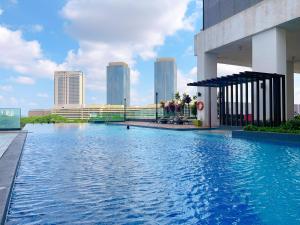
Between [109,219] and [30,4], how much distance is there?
2010 cm

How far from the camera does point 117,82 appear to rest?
180m

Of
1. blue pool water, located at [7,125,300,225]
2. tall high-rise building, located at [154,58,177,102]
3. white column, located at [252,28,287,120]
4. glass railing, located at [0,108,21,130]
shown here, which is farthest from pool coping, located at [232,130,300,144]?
tall high-rise building, located at [154,58,177,102]

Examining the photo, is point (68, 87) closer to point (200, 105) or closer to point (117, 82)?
point (117, 82)

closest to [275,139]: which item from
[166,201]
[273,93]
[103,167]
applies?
[273,93]

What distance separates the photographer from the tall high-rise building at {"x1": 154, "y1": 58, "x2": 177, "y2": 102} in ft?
571

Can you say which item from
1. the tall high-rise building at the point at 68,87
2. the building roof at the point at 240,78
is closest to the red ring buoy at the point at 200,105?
the building roof at the point at 240,78

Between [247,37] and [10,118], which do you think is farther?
[10,118]

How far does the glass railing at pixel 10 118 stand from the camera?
22.1 meters

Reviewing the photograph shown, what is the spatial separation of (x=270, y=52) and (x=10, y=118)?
1858cm

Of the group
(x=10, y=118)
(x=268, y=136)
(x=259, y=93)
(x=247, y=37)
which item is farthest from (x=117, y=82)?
(x=268, y=136)

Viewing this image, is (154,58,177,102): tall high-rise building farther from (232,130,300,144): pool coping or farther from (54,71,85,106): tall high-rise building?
(232,130,300,144): pool coping

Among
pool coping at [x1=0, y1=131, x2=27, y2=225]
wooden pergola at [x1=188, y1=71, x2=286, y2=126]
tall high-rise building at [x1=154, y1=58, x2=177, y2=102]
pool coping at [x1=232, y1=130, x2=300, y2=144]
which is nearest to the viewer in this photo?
pool coping at [x1=0, y1=131, x2=27, y2=225]

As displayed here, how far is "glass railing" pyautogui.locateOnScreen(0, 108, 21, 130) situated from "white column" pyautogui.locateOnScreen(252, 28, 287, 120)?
56.6 ft

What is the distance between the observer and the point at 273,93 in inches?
706
